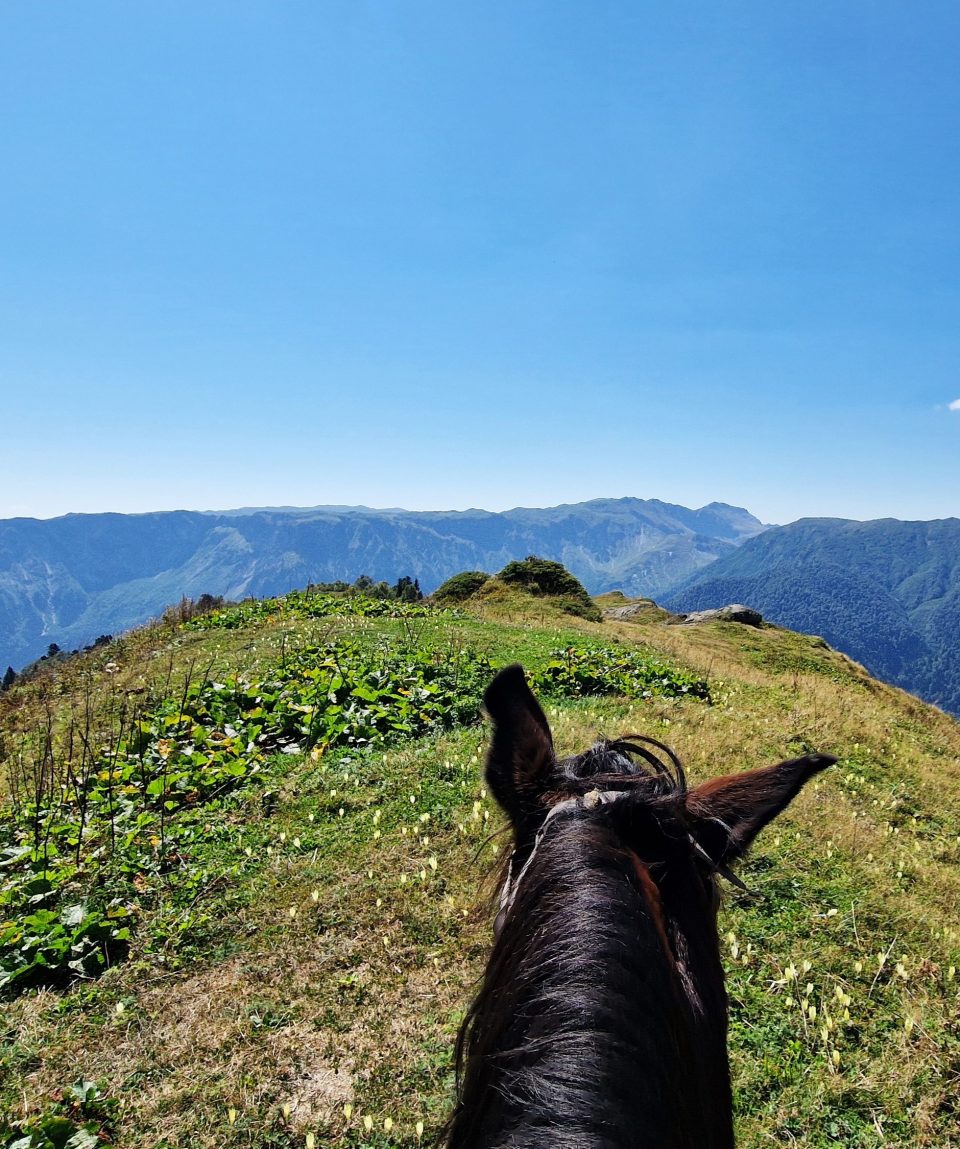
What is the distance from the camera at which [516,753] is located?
7.76 feet

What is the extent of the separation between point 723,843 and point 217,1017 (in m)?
4.71

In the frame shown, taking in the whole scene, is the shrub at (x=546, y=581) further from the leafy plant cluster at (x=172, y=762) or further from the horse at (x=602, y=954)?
the horse at (x=602, y=954)

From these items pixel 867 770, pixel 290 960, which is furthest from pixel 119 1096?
pixel 867 770

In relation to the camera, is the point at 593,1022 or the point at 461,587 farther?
the point at 461,587

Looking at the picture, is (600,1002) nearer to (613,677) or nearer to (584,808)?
(584,808)

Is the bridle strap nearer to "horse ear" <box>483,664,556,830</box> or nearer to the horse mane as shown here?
the horse mane

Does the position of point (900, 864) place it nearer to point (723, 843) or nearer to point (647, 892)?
point (723, 843)

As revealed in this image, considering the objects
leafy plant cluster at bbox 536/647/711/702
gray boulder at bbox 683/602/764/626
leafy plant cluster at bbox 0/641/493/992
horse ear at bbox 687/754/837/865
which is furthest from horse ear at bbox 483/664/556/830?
gray boulder at bbox 683/602/764/626

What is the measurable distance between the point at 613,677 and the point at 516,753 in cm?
1213

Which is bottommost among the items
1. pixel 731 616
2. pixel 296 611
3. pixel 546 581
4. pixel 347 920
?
pixel 731 616

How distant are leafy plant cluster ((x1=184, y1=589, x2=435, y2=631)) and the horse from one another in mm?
18095

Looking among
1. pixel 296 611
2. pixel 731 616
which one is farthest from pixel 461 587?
pixel 731 616

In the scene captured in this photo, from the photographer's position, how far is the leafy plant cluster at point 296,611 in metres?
19.7

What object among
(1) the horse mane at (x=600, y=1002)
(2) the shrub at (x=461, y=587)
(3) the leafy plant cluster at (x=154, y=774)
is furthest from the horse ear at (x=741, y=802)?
(2) the shrub at (x=461, y=587)
